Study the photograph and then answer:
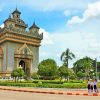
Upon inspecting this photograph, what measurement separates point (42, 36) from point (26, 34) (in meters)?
5.50

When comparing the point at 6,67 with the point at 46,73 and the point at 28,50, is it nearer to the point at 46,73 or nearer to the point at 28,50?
the point at 28,50

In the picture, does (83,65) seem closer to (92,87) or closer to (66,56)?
(66,56)

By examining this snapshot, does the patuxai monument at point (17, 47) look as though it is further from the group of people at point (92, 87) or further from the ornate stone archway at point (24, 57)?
the group of people at point (92, 87)

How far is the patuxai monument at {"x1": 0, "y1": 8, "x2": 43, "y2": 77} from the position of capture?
64125 mm

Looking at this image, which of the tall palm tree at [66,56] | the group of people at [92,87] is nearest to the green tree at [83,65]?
the tall palm tree at [66,56]

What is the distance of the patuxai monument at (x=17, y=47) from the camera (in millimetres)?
64125

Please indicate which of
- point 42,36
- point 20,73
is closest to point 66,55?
point 42,36

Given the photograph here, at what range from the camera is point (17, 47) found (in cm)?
6662

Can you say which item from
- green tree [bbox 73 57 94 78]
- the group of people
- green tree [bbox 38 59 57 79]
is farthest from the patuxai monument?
the group of people

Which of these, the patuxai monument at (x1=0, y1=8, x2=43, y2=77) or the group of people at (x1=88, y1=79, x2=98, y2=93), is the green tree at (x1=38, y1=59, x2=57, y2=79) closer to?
the patuxai monument at (x1=0, y1=8, x2=43, y2=77)

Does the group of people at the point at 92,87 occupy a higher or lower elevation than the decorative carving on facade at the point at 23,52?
lower

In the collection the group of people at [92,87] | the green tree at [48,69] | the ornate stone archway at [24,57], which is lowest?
the group of people at [92,87]

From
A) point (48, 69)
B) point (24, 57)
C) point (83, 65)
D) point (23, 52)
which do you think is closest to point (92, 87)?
point (48, 69)

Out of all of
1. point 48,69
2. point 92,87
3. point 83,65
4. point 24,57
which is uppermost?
point 24,57
